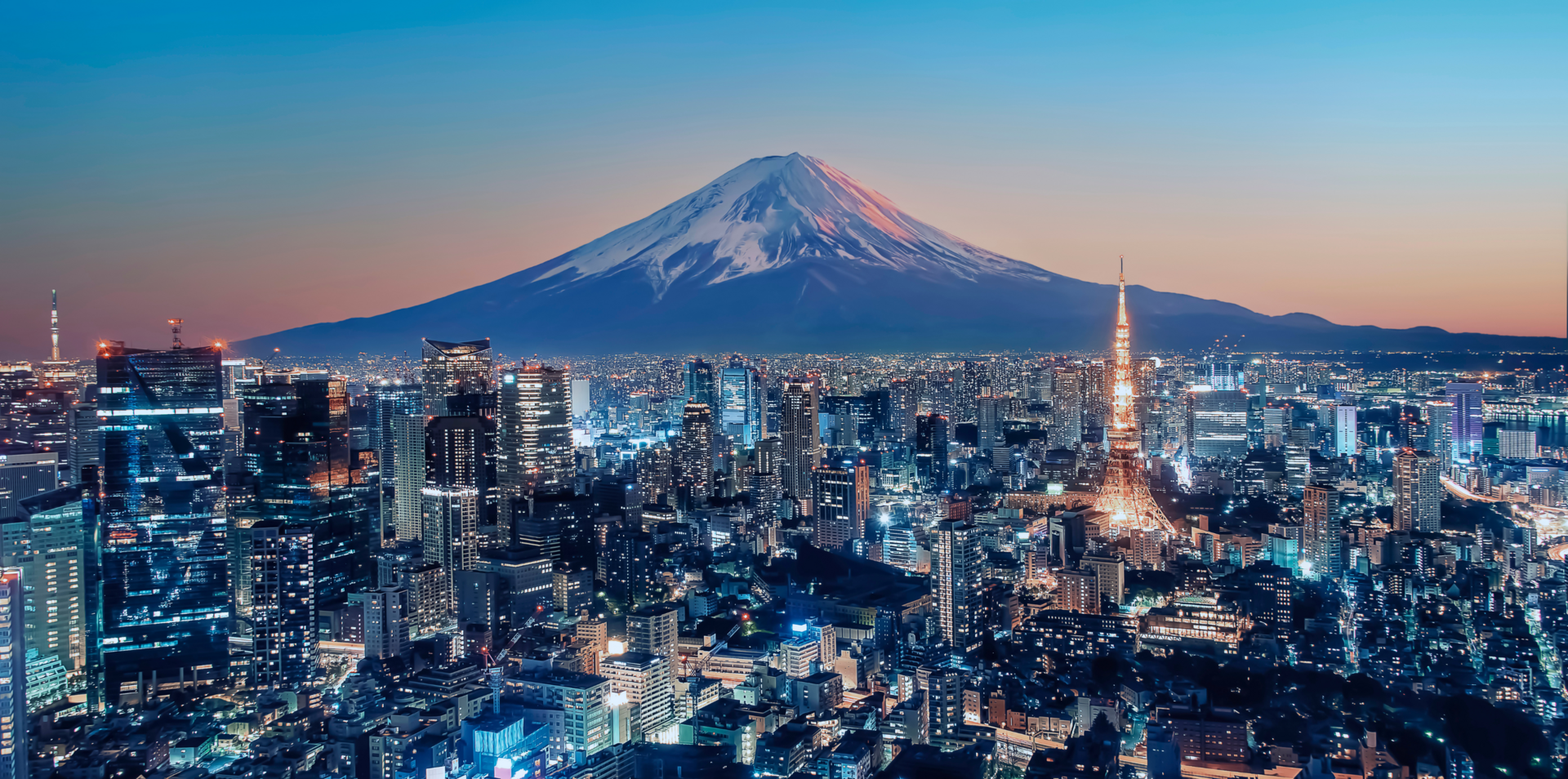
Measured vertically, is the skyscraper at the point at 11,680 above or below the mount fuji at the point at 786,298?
below

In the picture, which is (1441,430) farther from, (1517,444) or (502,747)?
(502,747)

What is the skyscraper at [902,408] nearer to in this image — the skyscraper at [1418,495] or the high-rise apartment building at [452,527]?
the skyscraper at [1418,495]

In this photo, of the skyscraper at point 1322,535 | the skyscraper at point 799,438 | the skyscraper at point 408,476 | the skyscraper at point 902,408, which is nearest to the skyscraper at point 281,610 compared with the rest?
the skyscraper at point 408,476

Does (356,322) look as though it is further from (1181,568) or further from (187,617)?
(1181,568)

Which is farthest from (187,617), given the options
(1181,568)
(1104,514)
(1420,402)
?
(1420,402)

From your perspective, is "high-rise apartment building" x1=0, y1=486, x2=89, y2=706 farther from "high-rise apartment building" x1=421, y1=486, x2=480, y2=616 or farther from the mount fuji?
the mount fuji

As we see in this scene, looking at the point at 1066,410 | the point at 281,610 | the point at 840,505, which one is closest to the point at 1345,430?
the point at 1066,410

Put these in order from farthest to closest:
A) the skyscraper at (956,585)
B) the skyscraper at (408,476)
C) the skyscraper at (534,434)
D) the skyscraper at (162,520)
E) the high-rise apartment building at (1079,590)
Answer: the skyscraper at (534,434), the skyscraper at (408,476), the high-rise apartment building at (1079,590), the skyscraper at (956,585), the skyscraper at (162,520)
